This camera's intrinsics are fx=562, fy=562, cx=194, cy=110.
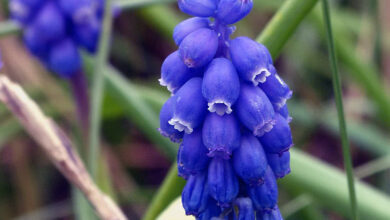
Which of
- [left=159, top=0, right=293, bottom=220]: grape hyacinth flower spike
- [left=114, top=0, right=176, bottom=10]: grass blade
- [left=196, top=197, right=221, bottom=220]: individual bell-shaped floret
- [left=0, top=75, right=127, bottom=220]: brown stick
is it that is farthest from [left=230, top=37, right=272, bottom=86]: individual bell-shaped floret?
[left=114, top=0, right=176, bottom=10]: grass blade

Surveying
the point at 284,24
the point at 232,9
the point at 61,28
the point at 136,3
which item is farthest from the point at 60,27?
the point at 232,9

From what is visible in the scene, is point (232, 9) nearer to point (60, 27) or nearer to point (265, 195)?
point (265, 195)

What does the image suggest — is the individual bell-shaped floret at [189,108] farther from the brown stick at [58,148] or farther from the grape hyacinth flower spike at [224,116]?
the brown stick at [58,148]

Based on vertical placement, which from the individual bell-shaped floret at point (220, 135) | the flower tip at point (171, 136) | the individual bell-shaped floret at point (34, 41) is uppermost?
the individual bell-shaped floret at point (34, 41)

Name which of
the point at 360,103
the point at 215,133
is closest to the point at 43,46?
the point at 215,133

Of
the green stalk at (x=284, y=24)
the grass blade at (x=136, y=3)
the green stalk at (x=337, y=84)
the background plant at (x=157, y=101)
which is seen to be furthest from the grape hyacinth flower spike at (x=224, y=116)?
the grass blade at (x=136, y=3)

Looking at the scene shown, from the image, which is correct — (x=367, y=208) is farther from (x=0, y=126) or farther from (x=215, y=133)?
(x=0, y=126)
